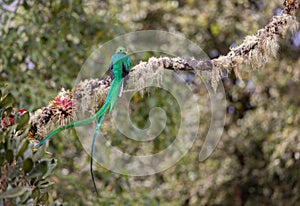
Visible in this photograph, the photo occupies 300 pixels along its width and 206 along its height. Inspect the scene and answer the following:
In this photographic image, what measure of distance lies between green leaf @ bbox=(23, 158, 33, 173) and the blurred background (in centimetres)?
145

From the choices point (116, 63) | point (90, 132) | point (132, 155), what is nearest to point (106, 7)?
point (132, 155)

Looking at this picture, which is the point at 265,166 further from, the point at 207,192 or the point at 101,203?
the point at 101,203

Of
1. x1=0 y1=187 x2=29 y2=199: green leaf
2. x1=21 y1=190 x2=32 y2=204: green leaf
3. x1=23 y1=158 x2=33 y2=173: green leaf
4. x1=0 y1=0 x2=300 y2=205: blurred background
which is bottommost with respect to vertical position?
x1=0 y1=187 x2=29 y2=199: green leaf

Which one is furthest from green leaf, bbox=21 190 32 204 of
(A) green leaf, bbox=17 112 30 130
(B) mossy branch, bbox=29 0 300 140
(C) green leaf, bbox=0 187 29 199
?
(B) mossy branch, bbox=29 0 300 140

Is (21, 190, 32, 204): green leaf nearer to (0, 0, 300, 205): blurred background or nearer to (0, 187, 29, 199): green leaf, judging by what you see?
(0, 187, 29, 199): green leaf

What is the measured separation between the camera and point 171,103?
284cm

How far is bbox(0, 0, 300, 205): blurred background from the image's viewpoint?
8.77ft

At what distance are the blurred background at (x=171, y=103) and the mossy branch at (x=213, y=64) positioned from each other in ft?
3.68

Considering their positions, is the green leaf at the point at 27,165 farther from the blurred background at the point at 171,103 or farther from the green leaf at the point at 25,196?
the blurred background at the point at 171,103

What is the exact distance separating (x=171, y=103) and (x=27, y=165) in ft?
5.87

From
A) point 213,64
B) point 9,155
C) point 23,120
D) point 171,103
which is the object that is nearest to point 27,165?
point 9,155

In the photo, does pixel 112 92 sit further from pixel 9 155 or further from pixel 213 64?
pixel 9 155

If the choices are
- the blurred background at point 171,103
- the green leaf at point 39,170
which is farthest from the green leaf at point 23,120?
the blurred background at point 171,103

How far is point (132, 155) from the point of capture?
3184 millimetres
